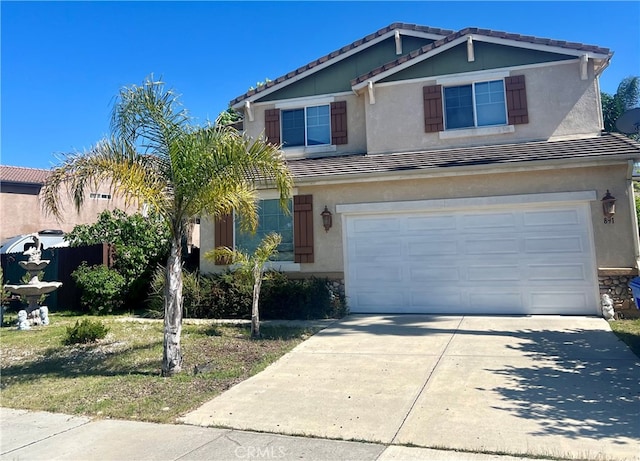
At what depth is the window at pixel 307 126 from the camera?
524 inches

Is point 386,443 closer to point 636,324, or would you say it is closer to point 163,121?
point 163,121

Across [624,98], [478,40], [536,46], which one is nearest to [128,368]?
[478,40]

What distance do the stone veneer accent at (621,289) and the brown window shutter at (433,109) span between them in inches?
206

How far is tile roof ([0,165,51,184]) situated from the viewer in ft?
80.8

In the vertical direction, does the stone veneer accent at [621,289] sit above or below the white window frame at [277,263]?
below

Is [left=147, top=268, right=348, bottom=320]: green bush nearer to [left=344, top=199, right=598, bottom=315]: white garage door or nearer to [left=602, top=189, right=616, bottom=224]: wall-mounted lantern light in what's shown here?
[left=344, top=199, right=598, bottom=315]: white garage door

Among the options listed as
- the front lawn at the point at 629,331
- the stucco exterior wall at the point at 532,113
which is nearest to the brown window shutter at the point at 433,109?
the stucco exterior wall at the point at 532,113

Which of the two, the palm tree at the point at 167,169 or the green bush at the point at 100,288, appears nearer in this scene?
the palm tree at the point at 167,169

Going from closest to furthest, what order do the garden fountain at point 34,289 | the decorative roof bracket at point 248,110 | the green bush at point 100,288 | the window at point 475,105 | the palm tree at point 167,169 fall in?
the palm tree at point 167,169
the garden fountain at point 34,289
the window at point 475,105
the green bush at point 100,288
the decorative roof bracket at point 248,110

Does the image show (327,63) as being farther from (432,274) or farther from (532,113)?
(432,274)

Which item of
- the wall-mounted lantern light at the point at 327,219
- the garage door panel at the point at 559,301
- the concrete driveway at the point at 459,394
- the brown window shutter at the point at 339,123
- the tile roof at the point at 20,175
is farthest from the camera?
the tile roof at the point at 20,175

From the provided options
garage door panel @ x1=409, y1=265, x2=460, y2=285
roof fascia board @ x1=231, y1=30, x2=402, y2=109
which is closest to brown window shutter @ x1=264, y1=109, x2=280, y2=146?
roof fascia board @ x1=231, y1=30, x2=402, y2=109

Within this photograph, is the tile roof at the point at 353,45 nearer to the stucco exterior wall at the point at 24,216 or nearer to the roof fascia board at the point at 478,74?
the roof fascia board at the point at 478,74

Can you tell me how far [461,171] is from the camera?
10.3 meters
